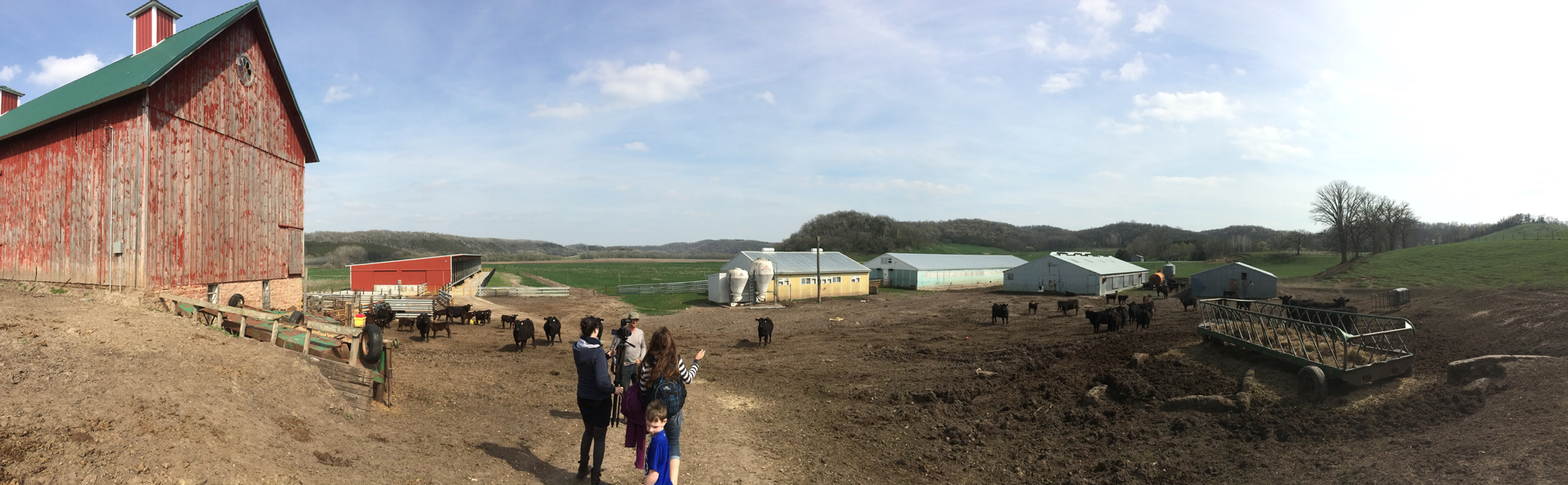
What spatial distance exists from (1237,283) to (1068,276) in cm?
1086

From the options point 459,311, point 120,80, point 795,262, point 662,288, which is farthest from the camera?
point 662,288

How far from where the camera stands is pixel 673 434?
20.3 ft

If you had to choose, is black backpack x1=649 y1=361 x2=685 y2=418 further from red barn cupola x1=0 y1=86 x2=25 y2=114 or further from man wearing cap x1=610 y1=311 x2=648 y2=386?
red barn cupola x1=0 y1=86 x2=25 y2=114

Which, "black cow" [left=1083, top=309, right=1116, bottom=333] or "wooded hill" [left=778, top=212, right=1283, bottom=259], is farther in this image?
"wooded hill" [left=778, top=212, right=1283, bottom=259]

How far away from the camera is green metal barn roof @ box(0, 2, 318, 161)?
12.8 metres

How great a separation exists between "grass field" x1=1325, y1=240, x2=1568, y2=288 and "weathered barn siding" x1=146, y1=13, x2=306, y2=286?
1871 inches

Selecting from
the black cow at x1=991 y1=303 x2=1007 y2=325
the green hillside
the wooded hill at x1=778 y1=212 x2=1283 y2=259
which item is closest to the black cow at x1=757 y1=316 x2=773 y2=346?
the black cow at x1=991 y1=303 x2=1007 y2=325

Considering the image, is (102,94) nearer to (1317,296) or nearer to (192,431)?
(192,431)

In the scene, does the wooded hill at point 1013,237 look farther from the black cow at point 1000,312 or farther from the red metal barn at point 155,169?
the red metal barn at point 155,169

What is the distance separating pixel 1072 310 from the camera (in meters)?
34.5

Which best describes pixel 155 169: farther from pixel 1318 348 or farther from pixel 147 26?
pixel 1318 348

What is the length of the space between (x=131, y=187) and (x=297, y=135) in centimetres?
685

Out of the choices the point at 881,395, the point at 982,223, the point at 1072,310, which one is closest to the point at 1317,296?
the point at 1072,310

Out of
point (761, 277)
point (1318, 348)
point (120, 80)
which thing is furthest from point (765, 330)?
point (761, 277)
